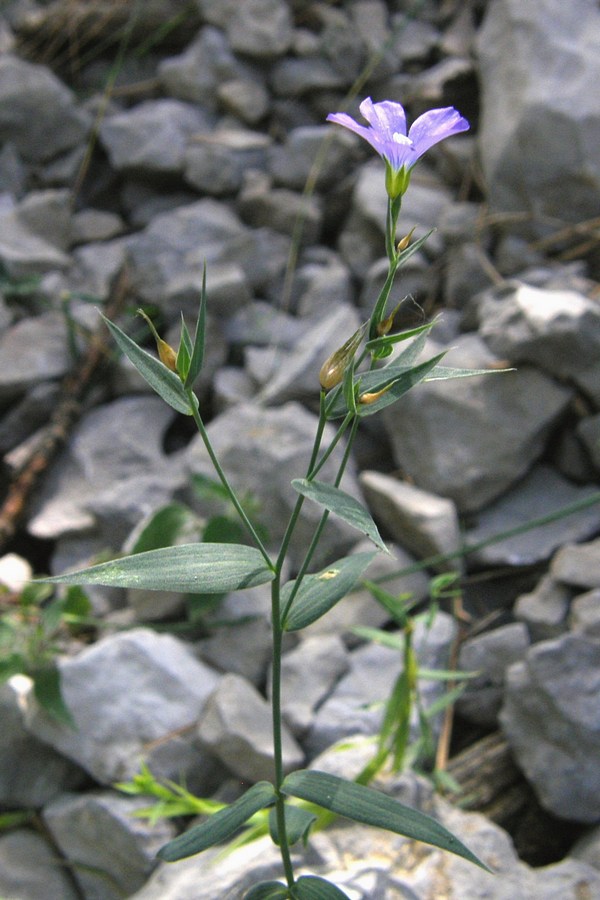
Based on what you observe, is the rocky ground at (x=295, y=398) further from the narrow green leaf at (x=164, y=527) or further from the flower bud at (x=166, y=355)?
the flower bud at (x=166, y=355)

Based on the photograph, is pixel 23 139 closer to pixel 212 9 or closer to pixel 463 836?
pixel 212 9

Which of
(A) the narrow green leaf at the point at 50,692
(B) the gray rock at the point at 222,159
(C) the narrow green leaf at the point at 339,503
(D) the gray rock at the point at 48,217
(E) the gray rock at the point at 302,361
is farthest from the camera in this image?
(B) the gray rock at the point at 222,159

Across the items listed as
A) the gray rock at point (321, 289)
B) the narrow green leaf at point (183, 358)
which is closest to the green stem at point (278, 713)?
the narrow green leaf at point (183, 358)

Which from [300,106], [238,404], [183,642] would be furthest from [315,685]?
[300,106]

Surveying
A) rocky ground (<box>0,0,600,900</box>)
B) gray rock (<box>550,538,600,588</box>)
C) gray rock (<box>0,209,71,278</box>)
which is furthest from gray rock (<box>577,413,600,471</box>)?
gray rock (<box>0,209,71,278</box>)

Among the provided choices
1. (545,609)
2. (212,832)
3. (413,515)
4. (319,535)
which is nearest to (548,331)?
(413,515)

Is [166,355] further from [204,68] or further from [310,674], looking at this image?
[204,68]

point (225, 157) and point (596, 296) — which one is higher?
point (225, 157)
